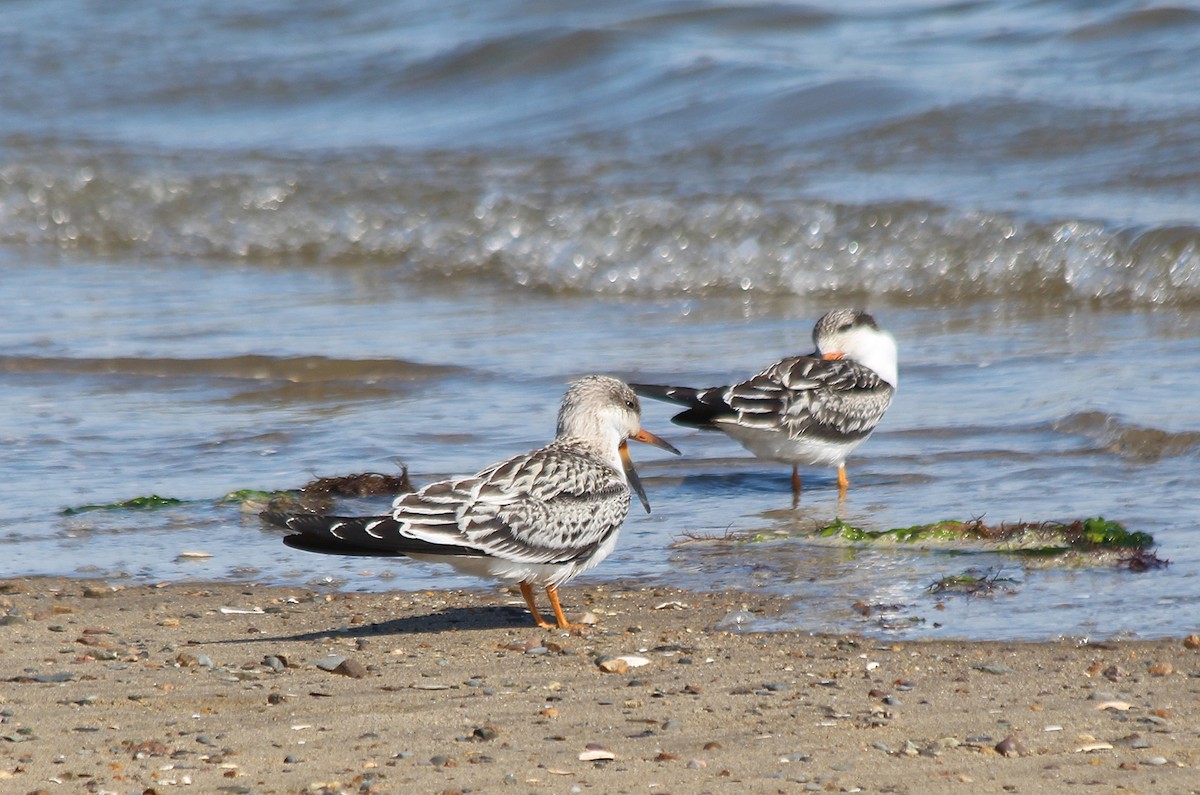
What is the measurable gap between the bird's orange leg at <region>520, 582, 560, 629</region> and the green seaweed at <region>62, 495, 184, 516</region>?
1.76 metres

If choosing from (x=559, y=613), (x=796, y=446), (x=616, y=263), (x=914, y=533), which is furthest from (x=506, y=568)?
(x=616, y=263)

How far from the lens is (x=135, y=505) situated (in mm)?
6117

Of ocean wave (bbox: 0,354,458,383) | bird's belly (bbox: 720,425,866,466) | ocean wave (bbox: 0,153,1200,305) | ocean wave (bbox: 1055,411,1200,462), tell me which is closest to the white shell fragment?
bird's belly (bbox: 720,425,866,466)

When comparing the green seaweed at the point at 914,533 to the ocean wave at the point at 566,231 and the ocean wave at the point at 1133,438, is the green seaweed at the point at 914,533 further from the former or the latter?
the ocean wave at the point at 566,231

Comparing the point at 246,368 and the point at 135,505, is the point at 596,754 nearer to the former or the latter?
the point at 135,505

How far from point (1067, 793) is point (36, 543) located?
147 inches

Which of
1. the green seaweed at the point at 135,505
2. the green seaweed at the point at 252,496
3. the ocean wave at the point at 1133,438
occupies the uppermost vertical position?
the ocean wave at the point at 1133,438

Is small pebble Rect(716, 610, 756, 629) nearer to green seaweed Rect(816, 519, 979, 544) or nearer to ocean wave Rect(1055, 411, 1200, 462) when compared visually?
green seaweed Rect(816, 519, 979, 544)

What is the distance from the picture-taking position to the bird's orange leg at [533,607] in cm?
486

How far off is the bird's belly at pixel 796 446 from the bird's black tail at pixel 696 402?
3.1 inches

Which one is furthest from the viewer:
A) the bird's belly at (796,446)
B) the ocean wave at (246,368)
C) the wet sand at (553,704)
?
the ocean wave at (246,368)

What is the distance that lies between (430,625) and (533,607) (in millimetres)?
312

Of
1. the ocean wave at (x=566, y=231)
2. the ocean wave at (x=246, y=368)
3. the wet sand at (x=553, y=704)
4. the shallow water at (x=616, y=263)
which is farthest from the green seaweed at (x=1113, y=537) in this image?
the ocean wave at (x=566, y=231)

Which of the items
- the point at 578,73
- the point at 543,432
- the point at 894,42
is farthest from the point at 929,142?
the point at 543,432
